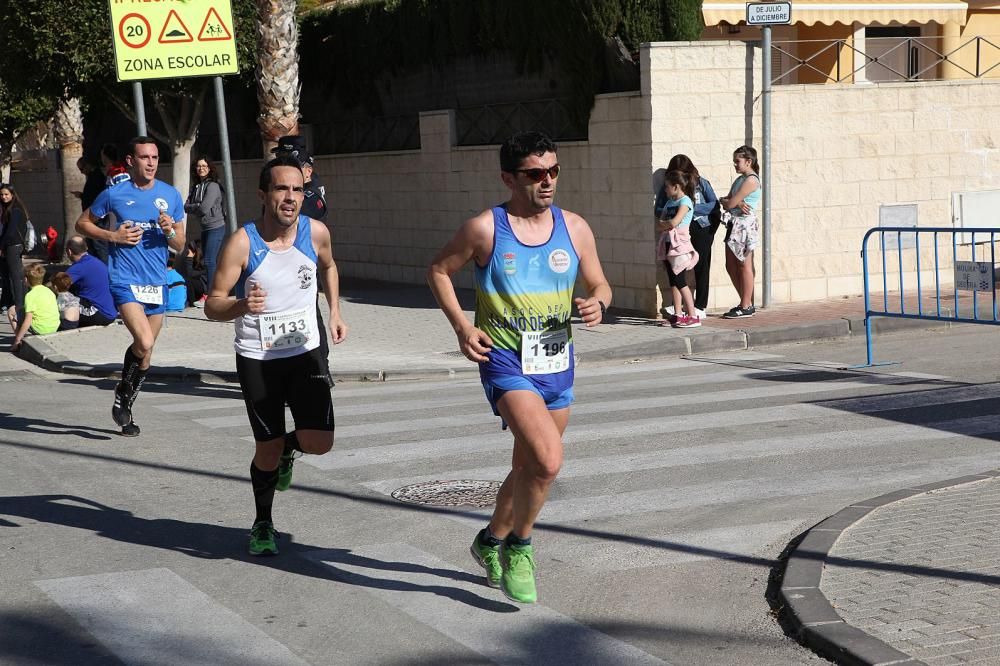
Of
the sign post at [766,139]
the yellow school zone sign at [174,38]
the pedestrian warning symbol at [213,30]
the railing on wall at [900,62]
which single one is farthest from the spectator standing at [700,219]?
the pedestrian warning symbol at [213,30]

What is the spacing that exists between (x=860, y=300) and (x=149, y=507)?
10860mm

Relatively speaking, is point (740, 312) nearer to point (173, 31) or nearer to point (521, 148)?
point (173, 31)

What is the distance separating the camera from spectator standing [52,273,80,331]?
16.2 metres

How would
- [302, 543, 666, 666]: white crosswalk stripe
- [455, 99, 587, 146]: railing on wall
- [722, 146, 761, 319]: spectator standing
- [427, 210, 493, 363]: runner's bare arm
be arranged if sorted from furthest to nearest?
1. [455, 99, 587, 146]: railing on wall
2. [722, 146, 761, 319]: spectator standing
3. [427, 210, 493, 363]: runner's bare arm
4. [302, 543, 666, 666]: white crosswalk stripe

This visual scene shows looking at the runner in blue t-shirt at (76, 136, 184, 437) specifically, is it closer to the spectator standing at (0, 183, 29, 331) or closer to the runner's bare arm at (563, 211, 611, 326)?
the runner's bare arm at (563, 211, 611, 326)

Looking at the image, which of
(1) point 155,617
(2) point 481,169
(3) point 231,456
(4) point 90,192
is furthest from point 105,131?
(1) point 155,617

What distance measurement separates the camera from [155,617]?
566 cm

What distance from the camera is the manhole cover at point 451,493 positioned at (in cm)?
761

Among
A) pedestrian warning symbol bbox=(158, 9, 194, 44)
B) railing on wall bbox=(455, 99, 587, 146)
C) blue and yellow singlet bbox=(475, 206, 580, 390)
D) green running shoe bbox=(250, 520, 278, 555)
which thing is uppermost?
pedestrian warning symbol bbox=(158, 9, 194, 44)

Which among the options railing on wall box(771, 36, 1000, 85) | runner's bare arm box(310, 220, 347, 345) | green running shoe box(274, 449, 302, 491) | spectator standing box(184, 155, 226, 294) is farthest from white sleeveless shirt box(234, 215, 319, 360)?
spectator standing box(184, 155, 226, 294)

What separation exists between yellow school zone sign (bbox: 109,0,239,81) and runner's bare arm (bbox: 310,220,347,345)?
28.5 ft

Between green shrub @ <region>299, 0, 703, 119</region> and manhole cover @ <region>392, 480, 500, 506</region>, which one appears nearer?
manhole cover @ <region>392, 480, 500, 506</region>

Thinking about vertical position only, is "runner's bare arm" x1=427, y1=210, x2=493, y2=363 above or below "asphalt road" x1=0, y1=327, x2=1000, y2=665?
above

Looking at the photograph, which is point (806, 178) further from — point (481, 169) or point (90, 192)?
point (90, 192)
